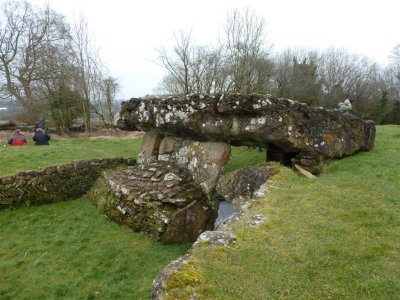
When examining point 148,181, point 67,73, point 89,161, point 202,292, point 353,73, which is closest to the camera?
point 202,292

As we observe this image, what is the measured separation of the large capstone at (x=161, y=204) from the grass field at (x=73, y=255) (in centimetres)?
30

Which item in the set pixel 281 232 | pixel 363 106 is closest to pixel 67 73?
pixel 281 232

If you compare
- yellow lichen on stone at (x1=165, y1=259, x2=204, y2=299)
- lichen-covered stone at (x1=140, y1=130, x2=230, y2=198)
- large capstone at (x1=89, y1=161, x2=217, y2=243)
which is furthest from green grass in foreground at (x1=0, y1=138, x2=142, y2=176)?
yellow lichen on stone at (x1=165, y1=259, x2=204, y2=299)

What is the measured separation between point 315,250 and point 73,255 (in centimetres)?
553

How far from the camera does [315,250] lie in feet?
12.1

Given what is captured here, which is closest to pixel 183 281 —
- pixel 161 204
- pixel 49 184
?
pixel 161 204

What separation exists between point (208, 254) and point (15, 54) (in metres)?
28.5

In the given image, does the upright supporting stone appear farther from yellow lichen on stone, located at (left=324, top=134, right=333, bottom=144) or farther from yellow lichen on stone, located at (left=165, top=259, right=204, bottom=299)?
yellow lichen on stone, located at (left=165, top=259, right=204, bottom=299)

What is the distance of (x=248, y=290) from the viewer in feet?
9.92

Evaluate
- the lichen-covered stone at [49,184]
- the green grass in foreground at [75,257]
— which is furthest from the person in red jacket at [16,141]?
the green grass in foreground at [75,257]

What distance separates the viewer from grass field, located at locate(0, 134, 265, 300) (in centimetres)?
570

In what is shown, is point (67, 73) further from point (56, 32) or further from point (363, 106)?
point (363, 106)

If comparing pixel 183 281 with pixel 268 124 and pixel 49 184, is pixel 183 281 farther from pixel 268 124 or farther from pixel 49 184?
pixel 49 184

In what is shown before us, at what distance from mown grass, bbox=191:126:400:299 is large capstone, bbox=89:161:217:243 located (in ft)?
7.85
